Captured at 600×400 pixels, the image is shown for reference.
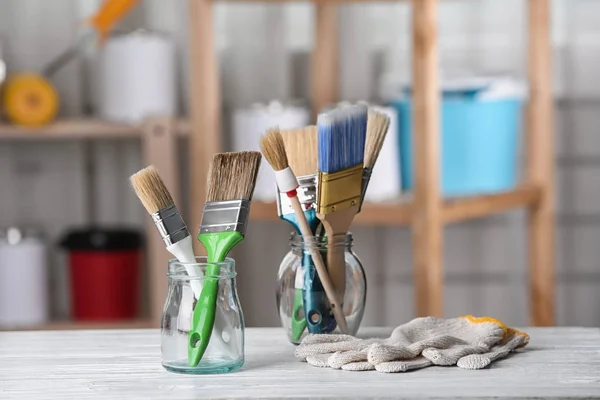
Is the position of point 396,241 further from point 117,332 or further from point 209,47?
point 117,332

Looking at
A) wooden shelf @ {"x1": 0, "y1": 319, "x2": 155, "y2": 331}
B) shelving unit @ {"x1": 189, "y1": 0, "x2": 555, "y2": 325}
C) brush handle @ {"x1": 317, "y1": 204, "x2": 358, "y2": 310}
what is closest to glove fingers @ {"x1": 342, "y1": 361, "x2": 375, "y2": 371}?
brush handle @ {"x1": 317, "y1": 204, "x2": 358, "y2": 310}

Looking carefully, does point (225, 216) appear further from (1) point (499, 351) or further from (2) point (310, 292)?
(1) point (499, 351)

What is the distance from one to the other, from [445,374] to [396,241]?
4.62 feet

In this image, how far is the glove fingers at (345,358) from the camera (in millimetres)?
891

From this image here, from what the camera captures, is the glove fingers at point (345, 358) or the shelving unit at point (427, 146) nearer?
the glove fingers at point (345, 358)

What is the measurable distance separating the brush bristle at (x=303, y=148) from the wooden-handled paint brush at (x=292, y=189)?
0.03m

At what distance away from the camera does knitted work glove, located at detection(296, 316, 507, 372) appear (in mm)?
887

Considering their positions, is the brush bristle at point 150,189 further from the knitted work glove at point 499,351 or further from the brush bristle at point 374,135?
the knitted work glove at point 499,351

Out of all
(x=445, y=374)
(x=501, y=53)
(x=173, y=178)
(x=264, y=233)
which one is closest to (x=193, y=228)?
(x=173, y=178)

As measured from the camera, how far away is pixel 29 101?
2059 millimetres

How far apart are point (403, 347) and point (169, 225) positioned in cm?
26

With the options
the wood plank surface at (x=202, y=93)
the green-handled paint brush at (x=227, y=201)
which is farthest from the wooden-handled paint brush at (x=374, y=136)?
the wood plank surface at (x=202, y=93)

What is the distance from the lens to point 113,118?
211 centimetres

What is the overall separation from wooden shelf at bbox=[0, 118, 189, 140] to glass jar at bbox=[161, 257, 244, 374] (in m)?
1.20
